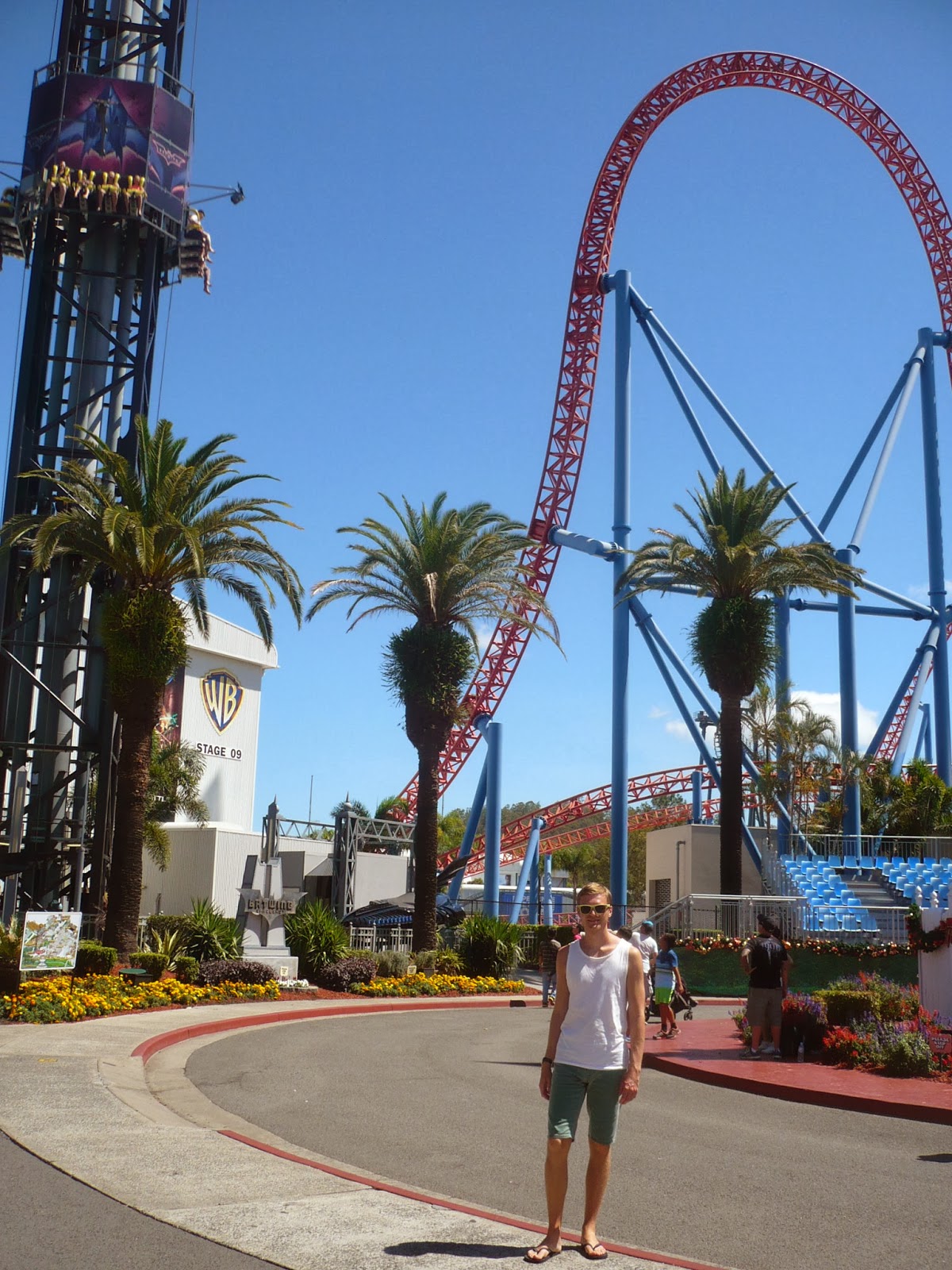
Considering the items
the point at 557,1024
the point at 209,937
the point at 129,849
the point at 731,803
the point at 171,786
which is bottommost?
the point at 209,937

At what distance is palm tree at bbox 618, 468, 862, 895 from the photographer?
28984 millimetres

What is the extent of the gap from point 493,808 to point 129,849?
664 inches

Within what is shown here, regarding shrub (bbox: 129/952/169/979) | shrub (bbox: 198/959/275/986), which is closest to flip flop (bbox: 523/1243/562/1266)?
shrub (bbox: 198/959/275/986)

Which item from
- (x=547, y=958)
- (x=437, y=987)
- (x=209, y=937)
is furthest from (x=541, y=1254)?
(x=547, y=958)

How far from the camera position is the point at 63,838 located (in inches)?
1108

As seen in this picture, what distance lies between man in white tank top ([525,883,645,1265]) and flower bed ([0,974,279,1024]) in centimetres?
1107

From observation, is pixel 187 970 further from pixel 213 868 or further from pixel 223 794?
pixel 223 794

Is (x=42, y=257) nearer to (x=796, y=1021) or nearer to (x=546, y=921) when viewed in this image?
(x=546, y=921)

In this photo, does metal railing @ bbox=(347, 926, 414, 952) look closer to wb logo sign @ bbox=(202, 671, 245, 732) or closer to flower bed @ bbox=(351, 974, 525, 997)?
flower bed @ bbox=(351, 974, 525, 997)

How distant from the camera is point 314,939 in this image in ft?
79.6

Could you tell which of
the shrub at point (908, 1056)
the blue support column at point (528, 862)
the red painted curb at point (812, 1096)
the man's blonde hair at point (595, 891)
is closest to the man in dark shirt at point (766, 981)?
the red painted curb at point (812, 1096)

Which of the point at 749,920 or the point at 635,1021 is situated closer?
the point at 635,1021

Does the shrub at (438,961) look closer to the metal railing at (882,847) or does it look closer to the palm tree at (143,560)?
the palm tree at (143,560)

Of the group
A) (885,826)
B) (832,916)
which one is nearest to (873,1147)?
(832,916)
